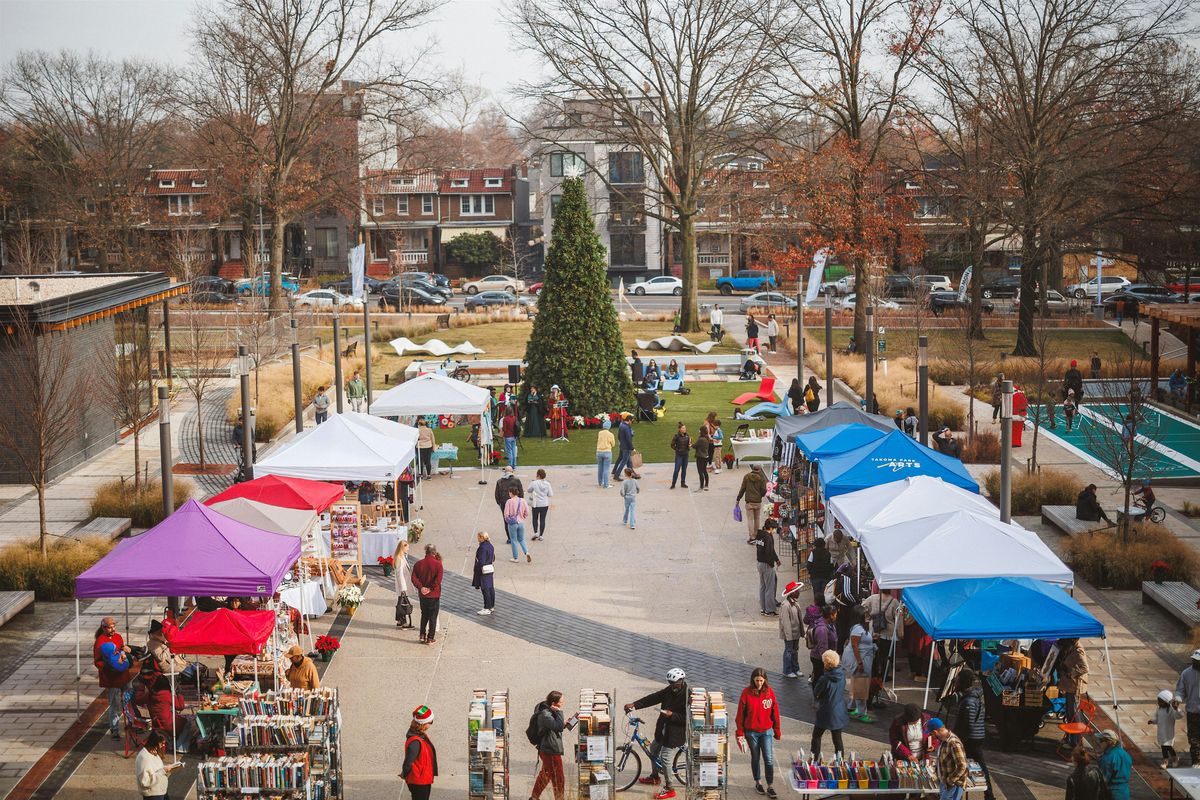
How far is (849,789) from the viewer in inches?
436

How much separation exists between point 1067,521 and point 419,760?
14.4 m

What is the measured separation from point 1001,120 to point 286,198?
108ft

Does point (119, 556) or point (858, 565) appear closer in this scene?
point (119, 556)

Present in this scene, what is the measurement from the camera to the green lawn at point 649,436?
29.1 m

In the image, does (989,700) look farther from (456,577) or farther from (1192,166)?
(1192,166)

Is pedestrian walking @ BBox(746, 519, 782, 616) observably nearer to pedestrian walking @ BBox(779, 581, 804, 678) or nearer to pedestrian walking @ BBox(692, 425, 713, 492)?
pedestrian walking @ BBox(779, 581, 804, 678)

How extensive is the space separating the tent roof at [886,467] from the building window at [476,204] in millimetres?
69132

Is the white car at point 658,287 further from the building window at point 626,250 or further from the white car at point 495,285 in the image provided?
the building window at point 626,250

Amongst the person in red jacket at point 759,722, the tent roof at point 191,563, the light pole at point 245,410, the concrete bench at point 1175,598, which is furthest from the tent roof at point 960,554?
the light pole at point 245,410

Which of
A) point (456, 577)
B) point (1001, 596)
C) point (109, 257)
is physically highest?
point (109, 257)

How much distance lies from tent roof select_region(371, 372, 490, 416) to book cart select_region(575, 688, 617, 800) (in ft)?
49.0

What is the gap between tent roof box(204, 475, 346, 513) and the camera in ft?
59.2

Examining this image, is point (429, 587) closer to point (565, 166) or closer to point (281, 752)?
point (281, 752)

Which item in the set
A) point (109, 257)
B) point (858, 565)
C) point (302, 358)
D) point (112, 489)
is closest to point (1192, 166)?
point (302, 358)
